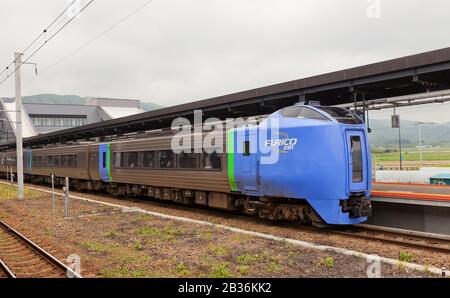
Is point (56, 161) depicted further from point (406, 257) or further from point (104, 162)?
point (406, 257)

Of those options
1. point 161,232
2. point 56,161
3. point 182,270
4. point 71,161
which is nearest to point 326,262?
point 182,270

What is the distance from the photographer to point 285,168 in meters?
10.8

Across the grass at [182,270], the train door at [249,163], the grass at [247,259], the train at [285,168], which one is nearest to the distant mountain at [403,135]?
the train at [285,168]

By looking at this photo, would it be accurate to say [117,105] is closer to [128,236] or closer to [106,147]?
[106,147]

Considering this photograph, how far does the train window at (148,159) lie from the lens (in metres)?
17.3

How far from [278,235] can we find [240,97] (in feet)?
24.9

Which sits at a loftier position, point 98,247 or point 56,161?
point 56,161

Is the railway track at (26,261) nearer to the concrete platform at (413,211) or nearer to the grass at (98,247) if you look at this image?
the grass at (98,247)

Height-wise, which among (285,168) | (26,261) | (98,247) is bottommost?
(26,261)

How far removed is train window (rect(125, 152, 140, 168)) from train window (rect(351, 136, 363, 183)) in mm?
10693

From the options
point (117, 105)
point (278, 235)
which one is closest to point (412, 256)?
point (278, 235)

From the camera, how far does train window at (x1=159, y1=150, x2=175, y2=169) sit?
15.9 meters

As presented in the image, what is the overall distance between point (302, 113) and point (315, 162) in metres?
1.44

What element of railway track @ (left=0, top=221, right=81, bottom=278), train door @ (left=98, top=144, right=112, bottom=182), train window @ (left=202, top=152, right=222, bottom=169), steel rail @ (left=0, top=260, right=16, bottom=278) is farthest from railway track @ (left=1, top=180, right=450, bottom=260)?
train door @ (left=98, top=144, right=112, bottom=182)
